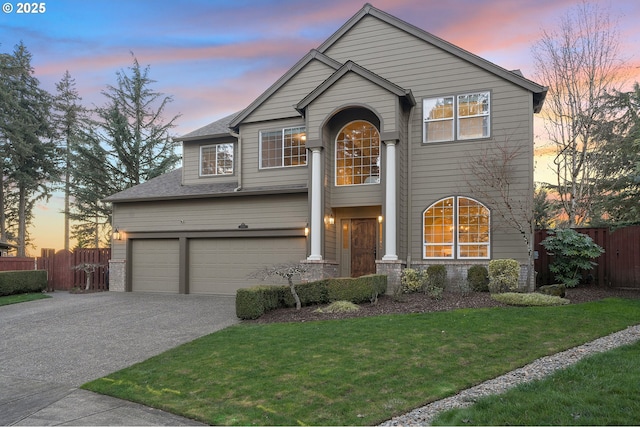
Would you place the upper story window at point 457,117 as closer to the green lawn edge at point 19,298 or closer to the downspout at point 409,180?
the downspout at point 409,180

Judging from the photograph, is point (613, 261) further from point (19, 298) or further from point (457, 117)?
point (19, 298)

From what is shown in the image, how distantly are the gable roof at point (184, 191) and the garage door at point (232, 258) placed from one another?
159 centimetres

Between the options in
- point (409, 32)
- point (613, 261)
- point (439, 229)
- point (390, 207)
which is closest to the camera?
point (390, 207)

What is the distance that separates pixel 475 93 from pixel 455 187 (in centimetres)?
281

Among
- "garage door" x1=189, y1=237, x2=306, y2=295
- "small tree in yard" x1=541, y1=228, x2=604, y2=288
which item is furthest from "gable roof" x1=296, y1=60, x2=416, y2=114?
"small tree in yard" x1=541, y1=228, x2=604, y2=288

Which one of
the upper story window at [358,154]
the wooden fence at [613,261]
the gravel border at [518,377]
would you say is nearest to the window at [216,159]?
the upper story window at [358,154]

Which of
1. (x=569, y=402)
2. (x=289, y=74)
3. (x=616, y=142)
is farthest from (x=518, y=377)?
(x=616, y=142)

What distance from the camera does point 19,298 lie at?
15.8 metres

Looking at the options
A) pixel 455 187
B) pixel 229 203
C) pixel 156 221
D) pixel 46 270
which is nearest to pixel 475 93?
pixel 455 187

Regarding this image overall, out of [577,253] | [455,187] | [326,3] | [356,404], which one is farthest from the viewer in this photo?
[326,3]

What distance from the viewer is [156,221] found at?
17.3 metres

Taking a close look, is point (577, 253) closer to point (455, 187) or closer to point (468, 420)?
point (455, 187)

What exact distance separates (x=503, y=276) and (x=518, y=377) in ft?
21.8

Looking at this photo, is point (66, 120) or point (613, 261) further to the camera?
point (66, 120)
